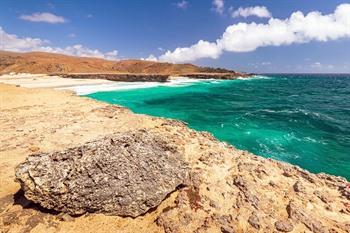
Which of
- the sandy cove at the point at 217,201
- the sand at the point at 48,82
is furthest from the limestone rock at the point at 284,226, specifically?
the sand at the point at 48,82

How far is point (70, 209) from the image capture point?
6711 mm

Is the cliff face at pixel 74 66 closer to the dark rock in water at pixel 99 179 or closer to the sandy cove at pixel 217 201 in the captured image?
the sandy cove at pixel 217 201

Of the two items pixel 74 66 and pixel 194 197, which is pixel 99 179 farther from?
pixel 74 66

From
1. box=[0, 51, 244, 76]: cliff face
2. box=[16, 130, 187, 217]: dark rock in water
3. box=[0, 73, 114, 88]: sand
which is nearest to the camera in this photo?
box=[16, 130, 187, 217]: dark rock in water

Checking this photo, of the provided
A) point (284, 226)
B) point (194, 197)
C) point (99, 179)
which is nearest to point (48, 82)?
point (99, 179)

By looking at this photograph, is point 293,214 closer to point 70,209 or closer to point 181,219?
point 181,219

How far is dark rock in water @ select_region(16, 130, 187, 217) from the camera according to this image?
21.8 feet

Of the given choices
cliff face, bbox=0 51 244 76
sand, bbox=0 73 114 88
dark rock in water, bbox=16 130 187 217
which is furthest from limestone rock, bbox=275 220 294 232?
cliff face, bbox=0 51 244 76

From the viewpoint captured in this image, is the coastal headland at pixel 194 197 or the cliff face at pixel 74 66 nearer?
the coastal headland at pixel 194 197

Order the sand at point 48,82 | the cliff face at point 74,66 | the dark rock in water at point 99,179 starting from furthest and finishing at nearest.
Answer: the cliff face at point 74,66 → the sand at point 48,82 → the dark rock in water at point 99,179

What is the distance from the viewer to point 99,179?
6.86m

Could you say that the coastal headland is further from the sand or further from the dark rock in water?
the sand

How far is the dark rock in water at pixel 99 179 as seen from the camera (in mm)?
6633

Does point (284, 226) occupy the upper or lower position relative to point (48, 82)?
upper
